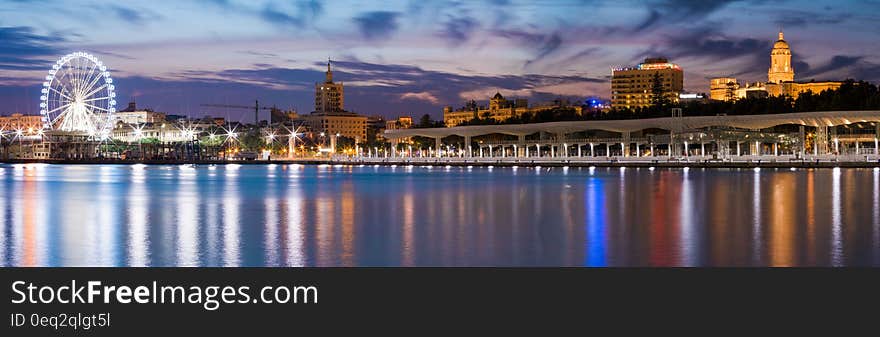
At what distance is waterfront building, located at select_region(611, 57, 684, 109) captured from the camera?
7170 inches

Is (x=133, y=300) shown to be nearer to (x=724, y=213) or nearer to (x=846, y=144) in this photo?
(x=724, y=213)

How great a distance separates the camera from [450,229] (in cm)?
1995

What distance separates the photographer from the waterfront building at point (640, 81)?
598ft

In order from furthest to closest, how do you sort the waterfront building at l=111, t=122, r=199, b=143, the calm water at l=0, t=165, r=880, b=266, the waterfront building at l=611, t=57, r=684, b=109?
the waterfront building at l=611, t=57, r=684, b=109 < the waterfront building at l=111, t=122, r=199, b=143 < the calm water at l=0, t=165, r=880, b=266

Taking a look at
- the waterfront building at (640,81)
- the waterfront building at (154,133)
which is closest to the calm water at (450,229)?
the waterfront building at (154,133)

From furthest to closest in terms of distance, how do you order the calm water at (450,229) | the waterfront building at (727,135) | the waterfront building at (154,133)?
1. the waterfront building at (154,133)
2. the waterfront building at (727,135)
3. the calm water at (450,229)

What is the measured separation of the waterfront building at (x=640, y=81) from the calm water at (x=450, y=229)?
15144cm

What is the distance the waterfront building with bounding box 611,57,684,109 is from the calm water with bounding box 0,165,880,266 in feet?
497

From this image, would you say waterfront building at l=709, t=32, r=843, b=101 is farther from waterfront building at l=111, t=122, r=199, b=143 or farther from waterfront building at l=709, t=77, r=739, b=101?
Result: waterfront building at l=111, t=122, r=199, b=143

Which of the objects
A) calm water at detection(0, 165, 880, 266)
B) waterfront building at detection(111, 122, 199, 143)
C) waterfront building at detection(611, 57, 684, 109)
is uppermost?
waterfront building at detection(611, 57, 684, 109)

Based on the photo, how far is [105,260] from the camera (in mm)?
14836

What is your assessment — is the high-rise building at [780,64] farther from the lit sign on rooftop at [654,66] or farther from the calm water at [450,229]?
the calm water at [450,229]

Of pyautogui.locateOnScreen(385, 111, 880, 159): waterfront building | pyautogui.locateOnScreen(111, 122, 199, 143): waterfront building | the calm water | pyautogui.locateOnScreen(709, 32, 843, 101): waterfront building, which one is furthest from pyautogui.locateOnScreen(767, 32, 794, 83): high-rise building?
the calm water

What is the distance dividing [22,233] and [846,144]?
289 ft
